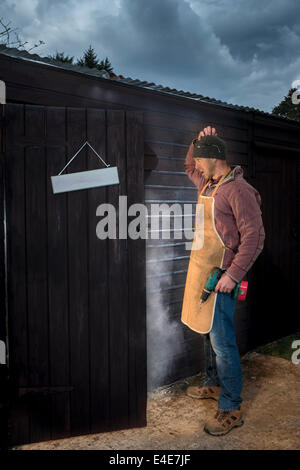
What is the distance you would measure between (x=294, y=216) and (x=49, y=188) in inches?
169

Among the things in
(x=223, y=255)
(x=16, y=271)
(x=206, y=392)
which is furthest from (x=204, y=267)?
(x=16, y=271)

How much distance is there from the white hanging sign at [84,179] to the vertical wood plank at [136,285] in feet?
0.51

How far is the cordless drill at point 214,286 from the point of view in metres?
3.37

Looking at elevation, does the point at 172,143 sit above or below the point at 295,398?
above

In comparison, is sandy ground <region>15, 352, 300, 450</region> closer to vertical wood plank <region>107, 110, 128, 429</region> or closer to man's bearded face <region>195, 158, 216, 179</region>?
vertical wood plank <region>107, 110, 128, 429</region>

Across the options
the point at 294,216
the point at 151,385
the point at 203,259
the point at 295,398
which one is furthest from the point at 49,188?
the point at 294,216

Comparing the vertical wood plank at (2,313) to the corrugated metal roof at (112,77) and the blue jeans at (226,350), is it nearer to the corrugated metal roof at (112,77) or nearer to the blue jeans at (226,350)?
the corrugated metal roof at (112,77)

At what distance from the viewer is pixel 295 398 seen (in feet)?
13.5

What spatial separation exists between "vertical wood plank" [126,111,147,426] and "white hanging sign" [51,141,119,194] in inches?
6.2

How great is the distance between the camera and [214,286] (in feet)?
11.0

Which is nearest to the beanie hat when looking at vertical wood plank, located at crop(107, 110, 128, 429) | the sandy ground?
vertical wood plank, located at crop(107, 110, 128, 429)

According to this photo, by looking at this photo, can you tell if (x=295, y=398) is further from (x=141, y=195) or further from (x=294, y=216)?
(x=294, y=216)

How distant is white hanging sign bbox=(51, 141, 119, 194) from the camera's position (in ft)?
10.5

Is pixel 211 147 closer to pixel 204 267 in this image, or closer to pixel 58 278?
pixel 204 267
